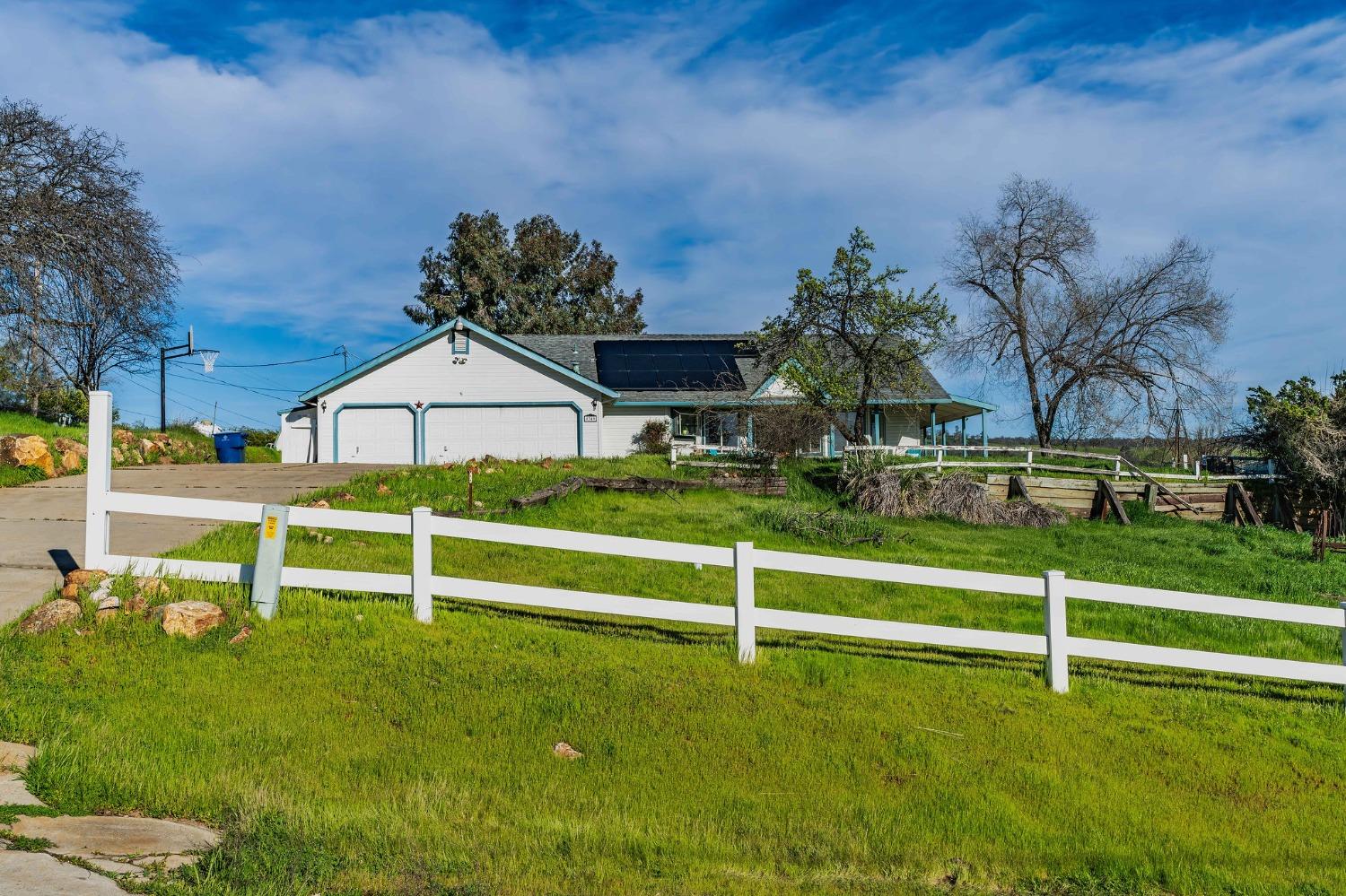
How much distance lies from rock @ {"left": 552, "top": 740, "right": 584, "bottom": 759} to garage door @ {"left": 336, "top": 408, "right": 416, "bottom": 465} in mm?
24497

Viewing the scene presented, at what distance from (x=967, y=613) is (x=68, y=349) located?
22276 millimetres

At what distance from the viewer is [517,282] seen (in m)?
52.8

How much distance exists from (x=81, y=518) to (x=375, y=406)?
16.6 m

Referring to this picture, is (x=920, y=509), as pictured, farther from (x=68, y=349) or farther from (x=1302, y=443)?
(x=68, y=349)

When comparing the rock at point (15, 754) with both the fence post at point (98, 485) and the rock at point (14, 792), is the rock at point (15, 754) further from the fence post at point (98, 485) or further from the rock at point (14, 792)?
the fence post at point (98, 485)

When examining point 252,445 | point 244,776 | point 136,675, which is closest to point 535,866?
point 244,776

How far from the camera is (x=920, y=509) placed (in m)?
20.0

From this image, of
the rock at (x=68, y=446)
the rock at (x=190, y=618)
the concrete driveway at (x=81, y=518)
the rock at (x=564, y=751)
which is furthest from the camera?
the rock at (x=68, y=446)

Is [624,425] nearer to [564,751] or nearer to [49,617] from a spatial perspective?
[49,617]

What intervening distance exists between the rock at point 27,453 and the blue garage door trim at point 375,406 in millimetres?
11002

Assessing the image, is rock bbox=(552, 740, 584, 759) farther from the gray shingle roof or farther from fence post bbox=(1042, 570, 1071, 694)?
the gray shingle roof

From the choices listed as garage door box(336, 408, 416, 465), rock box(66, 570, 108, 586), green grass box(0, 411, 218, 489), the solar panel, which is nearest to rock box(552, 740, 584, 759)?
rock box(66, 570, 108, 586)

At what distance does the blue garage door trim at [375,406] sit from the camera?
29250mm

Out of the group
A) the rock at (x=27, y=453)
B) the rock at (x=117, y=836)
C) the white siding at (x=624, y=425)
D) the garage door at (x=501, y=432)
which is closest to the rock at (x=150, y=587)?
the rock at (x=117, y=836)
